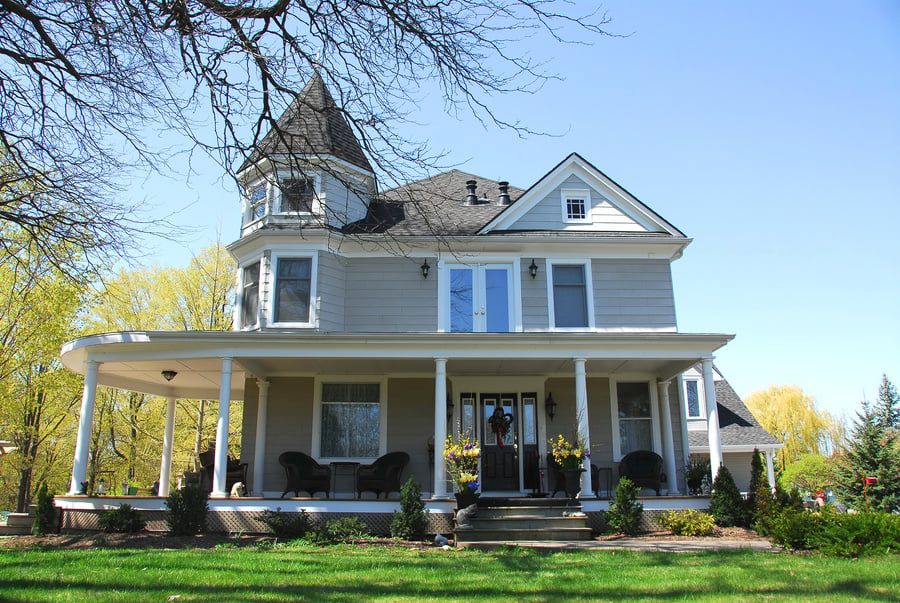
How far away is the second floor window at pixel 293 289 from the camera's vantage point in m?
14.0

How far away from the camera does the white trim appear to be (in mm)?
13891

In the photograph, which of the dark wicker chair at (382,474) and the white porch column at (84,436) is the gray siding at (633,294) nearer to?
the dark wicker chair at (382,474)

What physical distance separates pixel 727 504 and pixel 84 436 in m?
11.1

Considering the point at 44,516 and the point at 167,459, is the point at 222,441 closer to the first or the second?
the point at 44,516

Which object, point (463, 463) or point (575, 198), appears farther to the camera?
point (575, 198)

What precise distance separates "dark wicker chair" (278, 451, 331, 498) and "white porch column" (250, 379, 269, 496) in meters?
0.92

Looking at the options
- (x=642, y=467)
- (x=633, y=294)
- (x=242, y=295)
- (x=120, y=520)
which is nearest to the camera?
(x=120, y=520)

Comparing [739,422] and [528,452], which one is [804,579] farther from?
[739,422]

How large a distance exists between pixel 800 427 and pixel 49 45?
121ft

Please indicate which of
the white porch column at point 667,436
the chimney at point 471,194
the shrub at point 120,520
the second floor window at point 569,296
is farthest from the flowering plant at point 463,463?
the chimney at point 471,194

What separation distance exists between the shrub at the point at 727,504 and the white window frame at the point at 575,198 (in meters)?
6.10

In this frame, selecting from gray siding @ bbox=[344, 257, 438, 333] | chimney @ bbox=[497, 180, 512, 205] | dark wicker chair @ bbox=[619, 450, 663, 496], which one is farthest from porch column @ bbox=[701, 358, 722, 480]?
chimney @ bbox=[497, 180, 512, 205]

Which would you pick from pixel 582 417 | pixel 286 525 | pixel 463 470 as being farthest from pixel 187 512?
pixel 582 417

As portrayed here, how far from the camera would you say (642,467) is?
1351 cm
